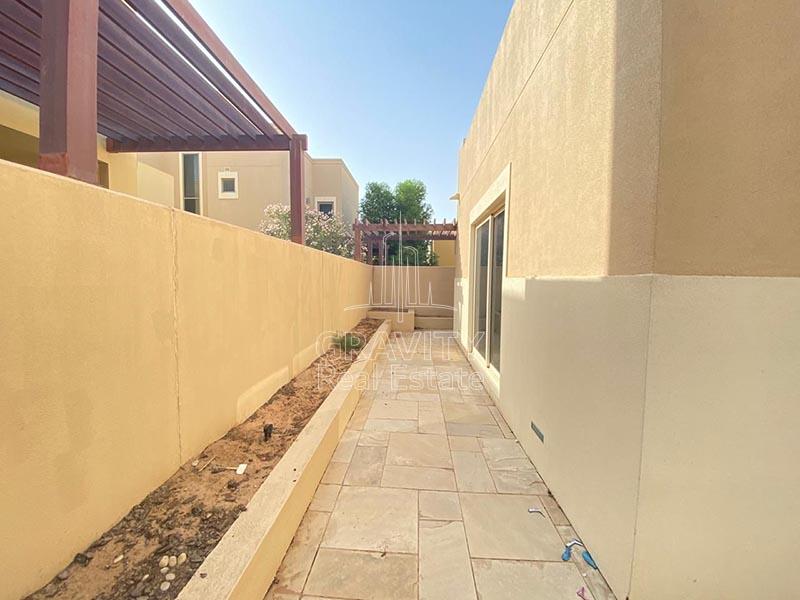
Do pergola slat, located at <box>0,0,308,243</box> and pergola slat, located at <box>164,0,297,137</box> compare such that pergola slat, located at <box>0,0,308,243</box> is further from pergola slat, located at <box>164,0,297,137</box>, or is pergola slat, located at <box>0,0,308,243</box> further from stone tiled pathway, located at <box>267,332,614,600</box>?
stone tiled pathway, located at <box>267,332,614,600</box>

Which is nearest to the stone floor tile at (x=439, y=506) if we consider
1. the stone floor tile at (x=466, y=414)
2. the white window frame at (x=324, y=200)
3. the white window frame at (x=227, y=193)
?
the stone floor tile at (x=466, y=414)

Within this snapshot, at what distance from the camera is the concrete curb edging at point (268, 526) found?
4.50 ft

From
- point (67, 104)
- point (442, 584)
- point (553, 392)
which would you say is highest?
point (67, 104)

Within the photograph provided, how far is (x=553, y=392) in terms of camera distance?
96.3 inches

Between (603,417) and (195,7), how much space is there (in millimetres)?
4421

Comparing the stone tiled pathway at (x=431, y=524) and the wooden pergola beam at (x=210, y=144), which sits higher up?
the wooden pergola beam at (x=210, y=144)

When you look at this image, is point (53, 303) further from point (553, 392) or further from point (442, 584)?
point (553, 392)

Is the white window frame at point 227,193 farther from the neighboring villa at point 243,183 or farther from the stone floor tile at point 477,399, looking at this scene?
the stone floor tile at point 477,399

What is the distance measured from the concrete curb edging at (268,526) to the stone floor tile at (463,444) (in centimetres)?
107

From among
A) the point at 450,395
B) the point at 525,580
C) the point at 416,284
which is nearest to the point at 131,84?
the point at 450,395

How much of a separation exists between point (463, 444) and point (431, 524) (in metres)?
1.16

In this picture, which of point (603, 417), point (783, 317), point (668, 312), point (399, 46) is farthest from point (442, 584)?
point (399, 46)

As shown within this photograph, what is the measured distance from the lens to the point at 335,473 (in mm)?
2703

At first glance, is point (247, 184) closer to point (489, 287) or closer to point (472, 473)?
point (489, 287)
